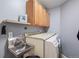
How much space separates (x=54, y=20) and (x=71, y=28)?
1.39 m

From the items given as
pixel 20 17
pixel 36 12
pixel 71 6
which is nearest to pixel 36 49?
pixel 20 17

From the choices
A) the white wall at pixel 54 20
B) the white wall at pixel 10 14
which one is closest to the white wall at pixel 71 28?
the white wall at pixel 54 20

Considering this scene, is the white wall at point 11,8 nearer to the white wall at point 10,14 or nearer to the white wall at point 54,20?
the white wall at point 10,14

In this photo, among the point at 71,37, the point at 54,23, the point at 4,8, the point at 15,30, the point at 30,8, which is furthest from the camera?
the point at 54,23

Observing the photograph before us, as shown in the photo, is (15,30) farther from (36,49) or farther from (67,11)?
(67,11)

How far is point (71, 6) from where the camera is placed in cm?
356

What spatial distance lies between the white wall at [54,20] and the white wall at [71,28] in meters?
0.69

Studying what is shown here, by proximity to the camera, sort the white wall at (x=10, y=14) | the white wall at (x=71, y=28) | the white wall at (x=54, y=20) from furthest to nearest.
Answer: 1. the white wall at (x=54, y=20)
2. the white wall at (x=71, y=28)
3. the white wall at (x=10, y=14)

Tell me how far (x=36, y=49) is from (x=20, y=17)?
851 mm

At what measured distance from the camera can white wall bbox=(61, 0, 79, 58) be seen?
10.6 ft

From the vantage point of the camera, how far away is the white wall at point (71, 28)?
322cm

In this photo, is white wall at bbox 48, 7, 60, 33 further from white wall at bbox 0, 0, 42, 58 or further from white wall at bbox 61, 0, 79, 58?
white wall at bbox 0, 0, 42, 58

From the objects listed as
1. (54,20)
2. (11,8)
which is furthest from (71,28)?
(11,8)

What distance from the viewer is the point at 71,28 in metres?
3.49
